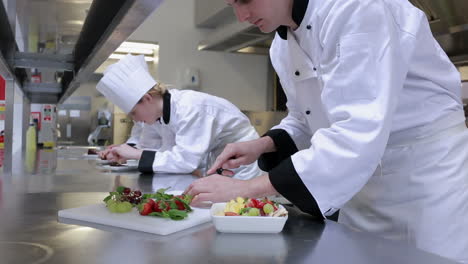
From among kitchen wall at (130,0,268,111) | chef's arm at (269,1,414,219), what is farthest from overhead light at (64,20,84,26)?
kitchen wall at (130,0,268,111)

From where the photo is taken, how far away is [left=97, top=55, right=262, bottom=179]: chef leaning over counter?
1.90 metres

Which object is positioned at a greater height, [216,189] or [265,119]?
[265,119]

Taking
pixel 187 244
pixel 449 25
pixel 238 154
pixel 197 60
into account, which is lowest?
pixel 187 244

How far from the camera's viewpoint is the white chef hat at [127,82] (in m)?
2.06

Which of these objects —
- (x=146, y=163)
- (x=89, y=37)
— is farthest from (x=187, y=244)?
(x=146, y=163)

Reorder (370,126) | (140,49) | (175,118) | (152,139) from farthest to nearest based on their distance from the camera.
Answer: (140,49) → (152,139) → (175,118) → (370,126)

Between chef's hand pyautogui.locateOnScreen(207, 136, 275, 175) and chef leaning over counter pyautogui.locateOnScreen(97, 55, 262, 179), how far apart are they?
2.44 ft

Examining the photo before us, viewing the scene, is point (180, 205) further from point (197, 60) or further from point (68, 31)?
point (197, 60)

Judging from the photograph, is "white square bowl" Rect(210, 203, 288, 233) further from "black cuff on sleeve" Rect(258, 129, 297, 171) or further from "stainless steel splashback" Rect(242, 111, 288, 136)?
"stainless steel splashback" Rect(242, 111, 288, 136)

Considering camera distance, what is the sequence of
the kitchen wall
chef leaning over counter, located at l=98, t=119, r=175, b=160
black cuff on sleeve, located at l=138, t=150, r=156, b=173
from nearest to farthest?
black cuff on sleeve, located at l=138, t=150, r=156, b=173 → chef leaning over counter, located at l=98, t=119, r=175, b=160 → the kitchen wall

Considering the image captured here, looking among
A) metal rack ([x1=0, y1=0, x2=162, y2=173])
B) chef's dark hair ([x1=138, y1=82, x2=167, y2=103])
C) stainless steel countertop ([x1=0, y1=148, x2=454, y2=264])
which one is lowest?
stainless steel countertop ([x1=0, y1=148, x2=454, y2=264])

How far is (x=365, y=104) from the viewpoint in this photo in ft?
2.62

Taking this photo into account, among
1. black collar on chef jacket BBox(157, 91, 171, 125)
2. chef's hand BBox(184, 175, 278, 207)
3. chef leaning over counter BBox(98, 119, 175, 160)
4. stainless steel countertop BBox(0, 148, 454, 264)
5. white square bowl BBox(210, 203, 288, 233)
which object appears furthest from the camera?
chef leaning over counter BBox(98, 119, 175, 160)

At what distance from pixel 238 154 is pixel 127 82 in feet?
3.51
